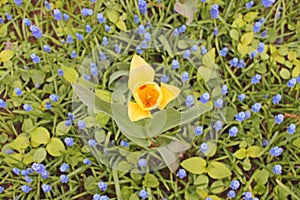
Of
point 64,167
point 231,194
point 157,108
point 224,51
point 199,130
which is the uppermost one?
point 224,51

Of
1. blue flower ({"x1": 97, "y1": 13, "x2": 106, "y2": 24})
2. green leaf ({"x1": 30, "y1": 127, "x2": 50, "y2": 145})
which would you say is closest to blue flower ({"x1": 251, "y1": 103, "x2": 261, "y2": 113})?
blue flower ({"x1": 97, "y1": 13, "x2": 106, "y2": 24})

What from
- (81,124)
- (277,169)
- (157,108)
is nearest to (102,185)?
(81,124)

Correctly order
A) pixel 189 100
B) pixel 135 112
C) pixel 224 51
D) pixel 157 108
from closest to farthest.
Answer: pixel 135 112 → pixel 157 108 → pixel 189 100 → pixel 224 51

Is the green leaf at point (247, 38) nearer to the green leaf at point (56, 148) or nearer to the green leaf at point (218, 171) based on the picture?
the green leaf at point (218, 171)

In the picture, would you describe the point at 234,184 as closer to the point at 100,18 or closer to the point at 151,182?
the point at 151,182

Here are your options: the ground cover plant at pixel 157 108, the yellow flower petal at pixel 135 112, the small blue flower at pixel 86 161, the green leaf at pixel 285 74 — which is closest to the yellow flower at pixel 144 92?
the yellow flower petal at pixel 135 112
